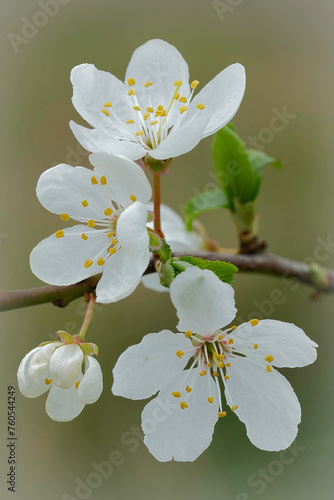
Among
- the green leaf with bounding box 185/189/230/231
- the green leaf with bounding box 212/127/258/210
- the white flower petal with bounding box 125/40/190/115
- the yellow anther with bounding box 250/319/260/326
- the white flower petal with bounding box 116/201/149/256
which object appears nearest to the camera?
the white flower petal with bounding box 116/201/149/256

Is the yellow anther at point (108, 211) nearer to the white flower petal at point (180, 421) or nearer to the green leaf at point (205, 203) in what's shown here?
the white flower petal at point (180, 421)

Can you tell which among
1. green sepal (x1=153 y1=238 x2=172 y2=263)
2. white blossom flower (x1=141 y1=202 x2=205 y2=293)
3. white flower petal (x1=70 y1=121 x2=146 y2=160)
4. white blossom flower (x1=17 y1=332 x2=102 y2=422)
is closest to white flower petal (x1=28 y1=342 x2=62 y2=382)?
white blossom flower (x1=17 y1=332 x2=102 y2=422)

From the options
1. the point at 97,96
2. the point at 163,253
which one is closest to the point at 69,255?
the point at 163,253

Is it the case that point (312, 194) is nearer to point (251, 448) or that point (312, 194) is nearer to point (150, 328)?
point (150, 328)

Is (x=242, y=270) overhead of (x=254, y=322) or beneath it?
beneath

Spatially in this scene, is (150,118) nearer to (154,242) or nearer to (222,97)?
(222,97)

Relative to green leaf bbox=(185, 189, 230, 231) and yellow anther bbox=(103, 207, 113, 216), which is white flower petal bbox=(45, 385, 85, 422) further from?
green leaf bbox=(185, 189, 230, 231)
